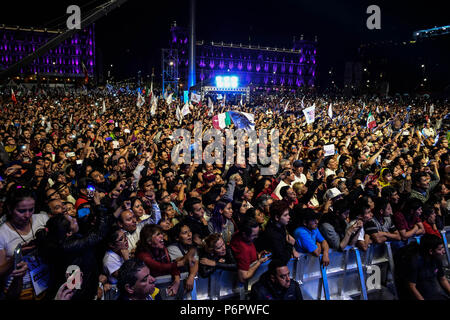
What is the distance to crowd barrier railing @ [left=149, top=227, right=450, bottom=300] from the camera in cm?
321

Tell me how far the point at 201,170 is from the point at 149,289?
390 centimetres

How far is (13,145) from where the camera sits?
25.2 feet

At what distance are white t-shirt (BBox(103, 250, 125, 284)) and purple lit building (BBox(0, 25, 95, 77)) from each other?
8380cm

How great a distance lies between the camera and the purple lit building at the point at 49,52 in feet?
249

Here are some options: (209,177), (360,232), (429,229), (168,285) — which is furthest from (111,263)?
(429,229)

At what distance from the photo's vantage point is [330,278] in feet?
12.4

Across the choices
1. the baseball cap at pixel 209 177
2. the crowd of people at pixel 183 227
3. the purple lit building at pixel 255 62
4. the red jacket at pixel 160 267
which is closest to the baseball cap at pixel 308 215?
the crowd of people at pixel 183 227

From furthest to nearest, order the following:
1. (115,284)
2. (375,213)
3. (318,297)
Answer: (375,213) < (318,297) < (115,284)

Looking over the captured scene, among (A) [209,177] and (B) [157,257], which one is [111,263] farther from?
(A) [209,177]

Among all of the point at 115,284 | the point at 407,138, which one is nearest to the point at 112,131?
the point at 115,284

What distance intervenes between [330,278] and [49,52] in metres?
90.7

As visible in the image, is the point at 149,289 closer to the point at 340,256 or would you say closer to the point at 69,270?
the point at 69,270

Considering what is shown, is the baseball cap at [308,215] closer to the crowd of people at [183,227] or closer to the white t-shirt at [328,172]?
the crowd of people at [183,227]

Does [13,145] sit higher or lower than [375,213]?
higher
